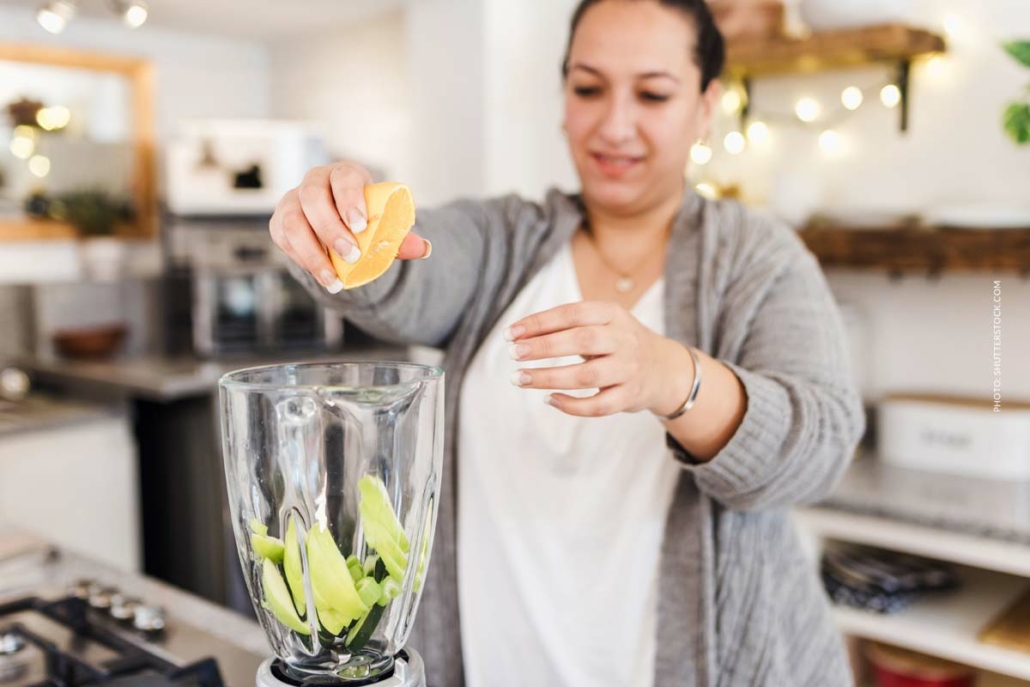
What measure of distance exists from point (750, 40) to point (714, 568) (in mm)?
1605

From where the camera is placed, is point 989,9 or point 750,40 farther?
point 750,40

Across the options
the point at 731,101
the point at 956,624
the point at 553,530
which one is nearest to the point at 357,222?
the point at 553,530

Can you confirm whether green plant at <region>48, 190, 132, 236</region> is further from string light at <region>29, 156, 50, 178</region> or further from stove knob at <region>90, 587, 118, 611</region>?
stove knob at <region>90, 587, 118, 611</region>

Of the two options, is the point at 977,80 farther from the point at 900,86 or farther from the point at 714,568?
the point at 714,568

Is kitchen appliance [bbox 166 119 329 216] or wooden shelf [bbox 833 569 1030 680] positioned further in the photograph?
kitchen appliance [bbox 166 119 329 216]

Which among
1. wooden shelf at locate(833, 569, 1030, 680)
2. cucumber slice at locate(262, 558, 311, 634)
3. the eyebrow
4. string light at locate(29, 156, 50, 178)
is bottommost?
wooden shelf at locate(833, 569, 1030, 680)

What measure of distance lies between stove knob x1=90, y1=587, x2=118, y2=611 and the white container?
1664mm

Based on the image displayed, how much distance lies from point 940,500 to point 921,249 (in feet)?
1.84

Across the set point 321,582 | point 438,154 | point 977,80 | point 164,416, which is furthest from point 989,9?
point 164,416

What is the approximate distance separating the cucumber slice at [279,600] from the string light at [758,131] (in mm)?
2118

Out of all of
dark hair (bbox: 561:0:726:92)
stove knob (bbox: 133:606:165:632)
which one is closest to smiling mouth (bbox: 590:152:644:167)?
dark hair (bbox: 561:0:726:92)

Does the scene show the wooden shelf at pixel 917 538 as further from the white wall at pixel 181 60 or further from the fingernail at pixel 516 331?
the white wall at pixel 181 60

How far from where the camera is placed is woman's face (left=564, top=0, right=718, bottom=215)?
100cm

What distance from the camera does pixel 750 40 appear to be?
2.22m
